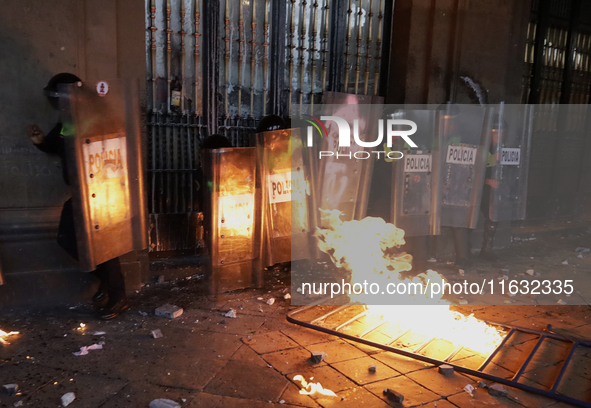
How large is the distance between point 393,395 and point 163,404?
161 centimetres

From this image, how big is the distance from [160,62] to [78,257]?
2917 mm

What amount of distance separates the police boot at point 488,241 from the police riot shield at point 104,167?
5.28 metres

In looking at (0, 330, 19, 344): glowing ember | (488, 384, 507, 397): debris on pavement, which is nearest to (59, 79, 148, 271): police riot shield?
(0, 330, 19, 344): glowing ember

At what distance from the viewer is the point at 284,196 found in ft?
18.9

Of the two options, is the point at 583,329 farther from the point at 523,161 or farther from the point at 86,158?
the point at 86,158

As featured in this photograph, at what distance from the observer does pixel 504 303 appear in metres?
5.70

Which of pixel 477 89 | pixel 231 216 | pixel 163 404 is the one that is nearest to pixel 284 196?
pixel 231 216

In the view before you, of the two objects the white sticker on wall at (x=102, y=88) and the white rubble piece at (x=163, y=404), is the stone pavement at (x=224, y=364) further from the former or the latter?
the white sticker on wall at (x=102, y=88)

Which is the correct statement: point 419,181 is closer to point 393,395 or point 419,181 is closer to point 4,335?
point 393,395

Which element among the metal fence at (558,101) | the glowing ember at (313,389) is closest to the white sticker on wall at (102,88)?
the glowing ember at (313,389)

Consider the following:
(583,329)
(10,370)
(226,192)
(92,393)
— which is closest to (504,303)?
(583,329)

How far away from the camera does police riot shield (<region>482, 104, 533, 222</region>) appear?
7.14 m

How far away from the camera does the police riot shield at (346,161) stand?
6441 mm

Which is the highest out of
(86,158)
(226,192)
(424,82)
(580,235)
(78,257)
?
(424,82)
